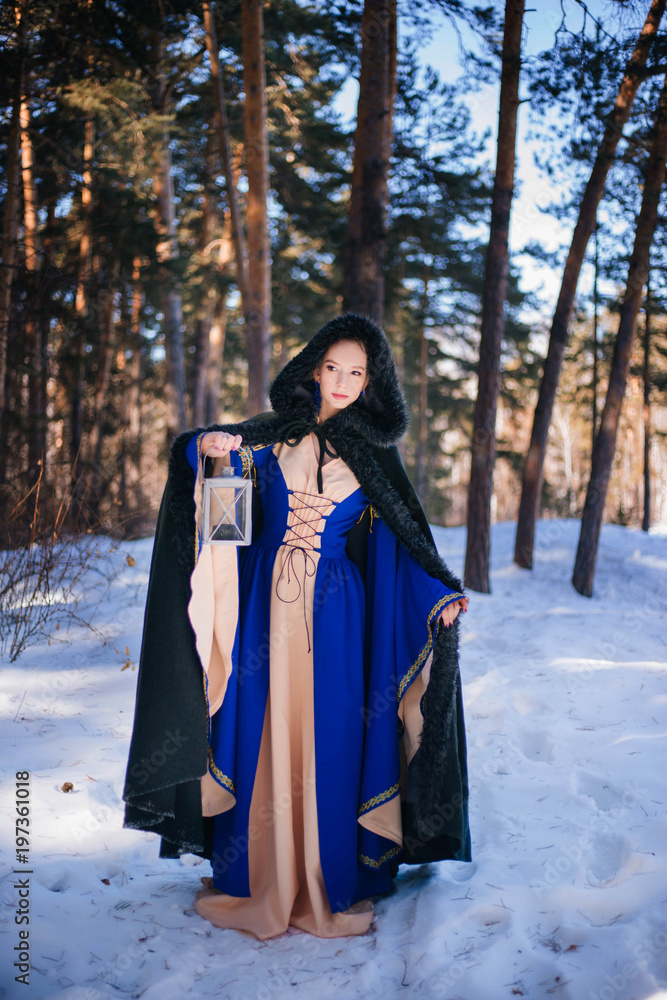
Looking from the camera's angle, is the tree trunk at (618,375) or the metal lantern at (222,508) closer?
the metal lantern at (222,508)

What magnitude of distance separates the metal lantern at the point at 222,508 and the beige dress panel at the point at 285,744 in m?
0.24

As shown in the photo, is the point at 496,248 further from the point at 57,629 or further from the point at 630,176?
the point at 57,629

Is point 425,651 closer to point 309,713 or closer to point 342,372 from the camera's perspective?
point 309,713

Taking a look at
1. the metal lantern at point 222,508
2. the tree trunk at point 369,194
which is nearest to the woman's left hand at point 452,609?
the metal lantern at point 222,508

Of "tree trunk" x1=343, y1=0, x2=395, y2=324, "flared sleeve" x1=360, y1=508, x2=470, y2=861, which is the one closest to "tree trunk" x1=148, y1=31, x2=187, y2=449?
"tree trunk" x1=343, y1=0, x2=395, y2=324

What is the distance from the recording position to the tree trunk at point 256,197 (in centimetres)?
725

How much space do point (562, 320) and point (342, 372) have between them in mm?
7230

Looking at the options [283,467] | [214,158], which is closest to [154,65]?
[214,158]

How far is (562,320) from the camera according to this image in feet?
29.7

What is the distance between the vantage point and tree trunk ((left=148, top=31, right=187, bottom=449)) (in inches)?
374

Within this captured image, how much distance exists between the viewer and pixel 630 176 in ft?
31.9

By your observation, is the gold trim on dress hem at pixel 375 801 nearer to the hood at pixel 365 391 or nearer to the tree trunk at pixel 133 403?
the hood at pixel 365 391

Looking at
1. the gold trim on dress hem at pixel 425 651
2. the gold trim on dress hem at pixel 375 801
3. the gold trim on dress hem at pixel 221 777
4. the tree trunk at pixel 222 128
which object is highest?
the tree trunk at pixel 222 128

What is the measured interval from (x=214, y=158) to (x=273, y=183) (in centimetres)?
199
